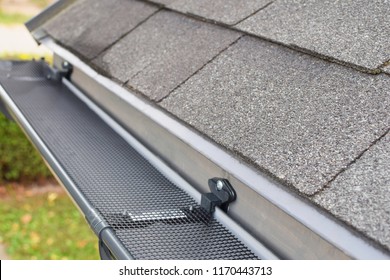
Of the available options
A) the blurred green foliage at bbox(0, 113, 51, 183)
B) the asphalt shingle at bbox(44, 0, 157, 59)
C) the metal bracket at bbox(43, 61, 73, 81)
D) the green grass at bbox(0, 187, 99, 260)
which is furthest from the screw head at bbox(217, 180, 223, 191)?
the blurred green foliage at bbox(0, 113, 51, 183)

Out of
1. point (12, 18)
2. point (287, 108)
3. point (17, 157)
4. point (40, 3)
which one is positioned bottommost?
point (40, 3)

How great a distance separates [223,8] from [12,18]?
13.4 m

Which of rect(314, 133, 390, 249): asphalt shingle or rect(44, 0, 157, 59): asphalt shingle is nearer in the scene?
rect(314, 133, 390, 249): asphalt shingle

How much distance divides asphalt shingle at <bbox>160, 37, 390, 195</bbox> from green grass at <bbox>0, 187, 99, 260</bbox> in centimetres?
337

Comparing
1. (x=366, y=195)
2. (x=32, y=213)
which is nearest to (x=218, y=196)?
(x=366, y=195)

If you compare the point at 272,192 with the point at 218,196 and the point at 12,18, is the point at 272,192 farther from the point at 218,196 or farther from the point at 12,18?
the point at 12,18

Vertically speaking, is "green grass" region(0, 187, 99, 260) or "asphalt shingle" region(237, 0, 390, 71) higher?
"asphalt shingle" region(237, 0, 390, 71)

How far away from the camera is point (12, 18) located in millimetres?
14445

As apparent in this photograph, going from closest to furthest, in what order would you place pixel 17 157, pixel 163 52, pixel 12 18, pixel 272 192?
1. pixel 272 192
2. pixel 163 52
3. pixel 17 157
4. pixel 12 18

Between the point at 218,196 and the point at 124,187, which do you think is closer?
the point at 218,196

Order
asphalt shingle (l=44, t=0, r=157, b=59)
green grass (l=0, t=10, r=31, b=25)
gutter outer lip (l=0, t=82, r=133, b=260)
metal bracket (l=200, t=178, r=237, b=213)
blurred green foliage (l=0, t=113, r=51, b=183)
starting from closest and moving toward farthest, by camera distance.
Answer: gutter outer lip (l=0, t=82, r=133, b=260) < metal bracket (l=200, t=178, r=237, b=213) < asphalt shingle (l=44, t=0, r=157, b=59) < blurred green foliage (l=0, t=113, r=51, b=183) < green grass (l=0, t=10, r=31, b=25)

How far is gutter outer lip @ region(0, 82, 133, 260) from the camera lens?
1495 millimetres

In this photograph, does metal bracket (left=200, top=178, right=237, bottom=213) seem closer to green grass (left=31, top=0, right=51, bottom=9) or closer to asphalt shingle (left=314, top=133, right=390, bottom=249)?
asphalt shingle (left=314, top=133, right=390, bottom=249)
